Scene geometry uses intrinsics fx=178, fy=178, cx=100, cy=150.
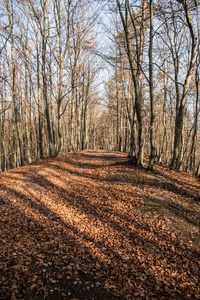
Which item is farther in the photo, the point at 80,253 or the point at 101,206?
the point at 101,206

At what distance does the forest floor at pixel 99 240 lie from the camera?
3.20 m

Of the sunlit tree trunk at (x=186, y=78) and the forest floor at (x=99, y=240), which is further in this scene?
the sunlit tree trunk at (x=186, y=78)

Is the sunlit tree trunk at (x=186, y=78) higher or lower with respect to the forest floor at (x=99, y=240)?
higher

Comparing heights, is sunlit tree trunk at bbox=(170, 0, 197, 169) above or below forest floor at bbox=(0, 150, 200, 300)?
above

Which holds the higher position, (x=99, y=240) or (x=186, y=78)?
(x=186, y=78)

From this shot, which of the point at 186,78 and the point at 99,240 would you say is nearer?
the point at 99,240

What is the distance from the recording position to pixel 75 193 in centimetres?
736

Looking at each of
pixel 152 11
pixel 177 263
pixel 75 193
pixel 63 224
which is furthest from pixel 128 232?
pixel 152 11

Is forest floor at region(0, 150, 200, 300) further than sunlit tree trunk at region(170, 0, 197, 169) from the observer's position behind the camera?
No

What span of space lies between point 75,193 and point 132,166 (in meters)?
4.05

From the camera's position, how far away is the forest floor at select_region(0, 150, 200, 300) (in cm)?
320

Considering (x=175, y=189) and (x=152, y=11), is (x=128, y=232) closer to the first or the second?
(x=175, y=189)

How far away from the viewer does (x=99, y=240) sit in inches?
181

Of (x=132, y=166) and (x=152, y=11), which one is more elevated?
(x=152, y=11)
